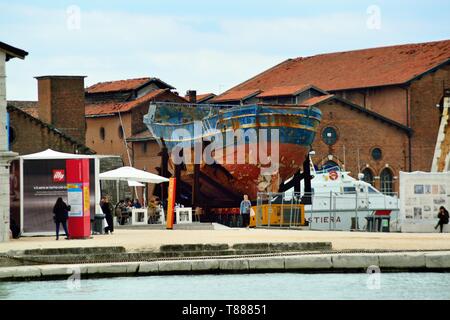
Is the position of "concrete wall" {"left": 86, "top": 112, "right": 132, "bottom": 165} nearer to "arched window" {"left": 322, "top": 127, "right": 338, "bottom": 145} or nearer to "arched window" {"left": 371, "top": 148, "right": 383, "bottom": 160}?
"arched window" {"left": 322, "top": 127, "right": 338, "bottom": 145}

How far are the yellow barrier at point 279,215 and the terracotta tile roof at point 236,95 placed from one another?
5449cm

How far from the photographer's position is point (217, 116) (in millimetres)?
78688

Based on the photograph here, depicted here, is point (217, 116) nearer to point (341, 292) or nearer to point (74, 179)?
point (74, 179)

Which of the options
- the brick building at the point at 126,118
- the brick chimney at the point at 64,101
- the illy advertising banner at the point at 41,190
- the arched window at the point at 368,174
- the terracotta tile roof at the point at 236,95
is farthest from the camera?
the terracotta tile roof at the point at 236,95

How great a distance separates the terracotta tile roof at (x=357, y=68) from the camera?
114125mm

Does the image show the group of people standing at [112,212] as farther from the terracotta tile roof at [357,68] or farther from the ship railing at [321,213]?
the terracotta tile roof at [357,68]

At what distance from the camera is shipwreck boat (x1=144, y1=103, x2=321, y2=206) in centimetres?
7625

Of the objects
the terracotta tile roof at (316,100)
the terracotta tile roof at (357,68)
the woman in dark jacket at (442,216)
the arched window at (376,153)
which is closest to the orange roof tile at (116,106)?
the terracotta tile roof at (357,68)

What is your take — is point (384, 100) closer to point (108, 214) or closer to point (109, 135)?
point (109, 135)

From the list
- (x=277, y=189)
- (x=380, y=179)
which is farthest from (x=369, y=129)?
(x=277, y=189)

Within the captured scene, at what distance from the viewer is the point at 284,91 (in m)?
114

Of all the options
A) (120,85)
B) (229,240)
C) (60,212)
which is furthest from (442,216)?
(120,85)

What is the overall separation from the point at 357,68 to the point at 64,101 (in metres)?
37.3

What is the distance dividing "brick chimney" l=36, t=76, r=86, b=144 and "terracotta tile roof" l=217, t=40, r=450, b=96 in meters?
30.4
